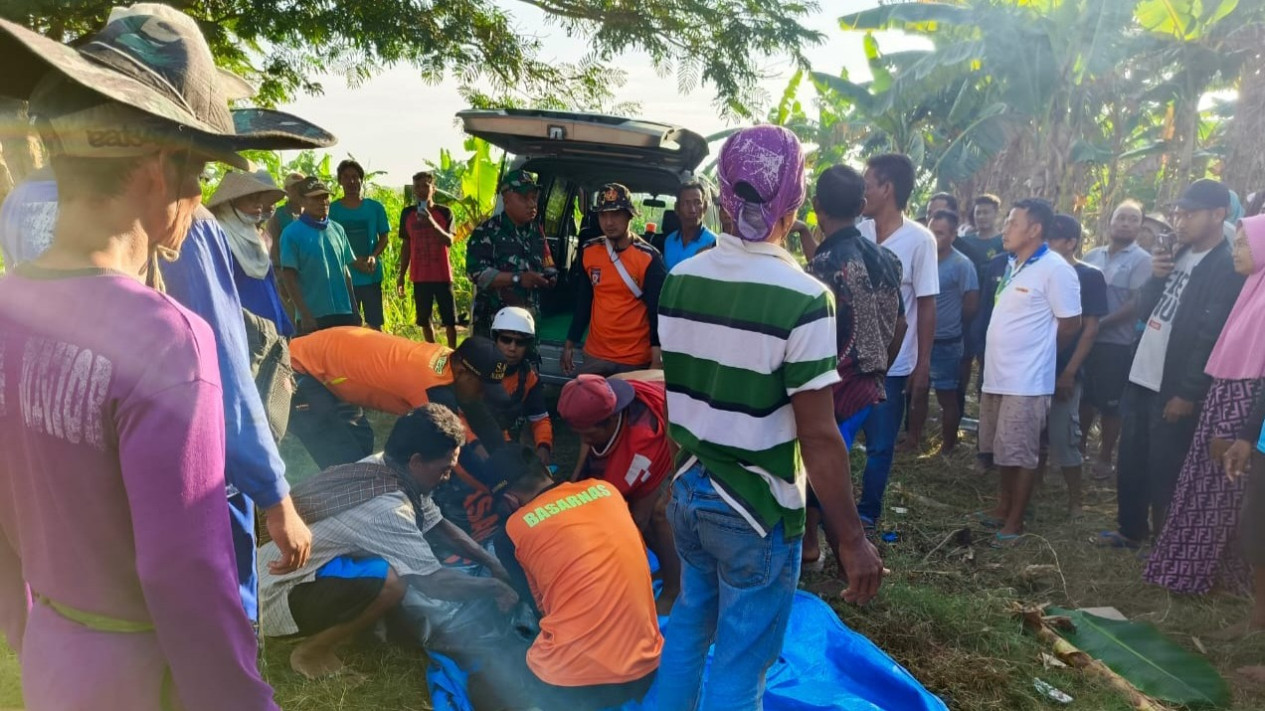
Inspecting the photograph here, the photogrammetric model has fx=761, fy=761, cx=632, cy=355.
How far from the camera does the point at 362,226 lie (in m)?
6.92

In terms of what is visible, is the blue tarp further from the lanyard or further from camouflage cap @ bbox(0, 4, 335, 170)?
the lanyard

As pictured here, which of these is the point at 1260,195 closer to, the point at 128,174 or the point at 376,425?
the point at 128,174

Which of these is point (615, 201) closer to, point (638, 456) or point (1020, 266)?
point (638, 456)

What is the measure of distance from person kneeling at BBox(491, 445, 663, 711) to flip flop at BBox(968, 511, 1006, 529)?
2.83 meters

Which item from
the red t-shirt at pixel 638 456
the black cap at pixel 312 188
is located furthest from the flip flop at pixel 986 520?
the black cap at pixel 312 188

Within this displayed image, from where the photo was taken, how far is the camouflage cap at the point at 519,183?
500cm

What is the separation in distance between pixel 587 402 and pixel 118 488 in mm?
2058

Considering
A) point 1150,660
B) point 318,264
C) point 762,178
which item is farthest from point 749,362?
point 318,264

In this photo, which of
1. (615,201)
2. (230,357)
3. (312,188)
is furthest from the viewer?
(312,188)

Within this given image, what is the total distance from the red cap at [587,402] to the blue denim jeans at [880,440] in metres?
1.64

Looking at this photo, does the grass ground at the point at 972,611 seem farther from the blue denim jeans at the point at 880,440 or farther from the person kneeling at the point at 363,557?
the blue denim jeans at the point at 880,440

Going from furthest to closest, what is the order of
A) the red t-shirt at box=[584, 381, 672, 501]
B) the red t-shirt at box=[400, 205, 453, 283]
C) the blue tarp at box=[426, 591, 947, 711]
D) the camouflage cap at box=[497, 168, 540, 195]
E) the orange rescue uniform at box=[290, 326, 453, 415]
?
the red t-shirt at box=[400, 205, 453, 283]
the camouflage cap at box=[497, 168, 540, 195]
the orange rescue uniform at box=[290, 326, 453, 415]
the red t-shirt at box=[584, 381, 672, 501]
the blue tarp at box=[426, 591, 947, 711]

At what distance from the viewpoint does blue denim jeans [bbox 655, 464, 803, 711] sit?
1.90m

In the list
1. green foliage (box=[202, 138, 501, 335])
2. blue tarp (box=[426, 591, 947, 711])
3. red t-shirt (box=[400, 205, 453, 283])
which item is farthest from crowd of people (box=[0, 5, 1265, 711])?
green foliage (box=[202, 138, 501, 335])
